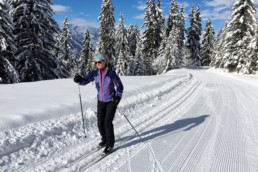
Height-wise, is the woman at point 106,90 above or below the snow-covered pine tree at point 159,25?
below

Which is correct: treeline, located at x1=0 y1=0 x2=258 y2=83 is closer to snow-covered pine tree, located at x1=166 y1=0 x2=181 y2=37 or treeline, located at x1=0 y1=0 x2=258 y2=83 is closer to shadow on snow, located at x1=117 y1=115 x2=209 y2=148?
snow-covered pine tree, located at x1=166 y1=0 x2=181 y2=37

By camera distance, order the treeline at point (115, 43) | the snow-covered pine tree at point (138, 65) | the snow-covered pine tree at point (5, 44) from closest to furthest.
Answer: the snow-covered pine tree at point (5, 44) < the treeline at point (115, 43) < the snow-covered pine tree at point (138, 65)

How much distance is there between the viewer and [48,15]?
14.0 metres

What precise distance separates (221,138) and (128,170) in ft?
9.58

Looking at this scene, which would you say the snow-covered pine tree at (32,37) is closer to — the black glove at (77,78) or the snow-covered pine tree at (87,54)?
the black glove at (77,78)

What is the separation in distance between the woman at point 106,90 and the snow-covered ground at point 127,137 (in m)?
0.56

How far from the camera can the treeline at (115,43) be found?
42.2 feet

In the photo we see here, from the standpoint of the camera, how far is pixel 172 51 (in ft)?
115

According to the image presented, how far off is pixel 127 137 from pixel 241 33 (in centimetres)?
2755

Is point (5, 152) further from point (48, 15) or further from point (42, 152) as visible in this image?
point (48, 15)

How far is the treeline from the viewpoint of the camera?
1286 centimetres

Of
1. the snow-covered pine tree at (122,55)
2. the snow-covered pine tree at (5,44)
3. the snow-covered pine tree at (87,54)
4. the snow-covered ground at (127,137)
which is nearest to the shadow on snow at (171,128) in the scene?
the snow-covered ground at (127,137)

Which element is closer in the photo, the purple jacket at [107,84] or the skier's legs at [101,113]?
the purple jacket at [107,84]

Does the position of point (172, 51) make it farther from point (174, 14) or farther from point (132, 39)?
point (132, 39)
